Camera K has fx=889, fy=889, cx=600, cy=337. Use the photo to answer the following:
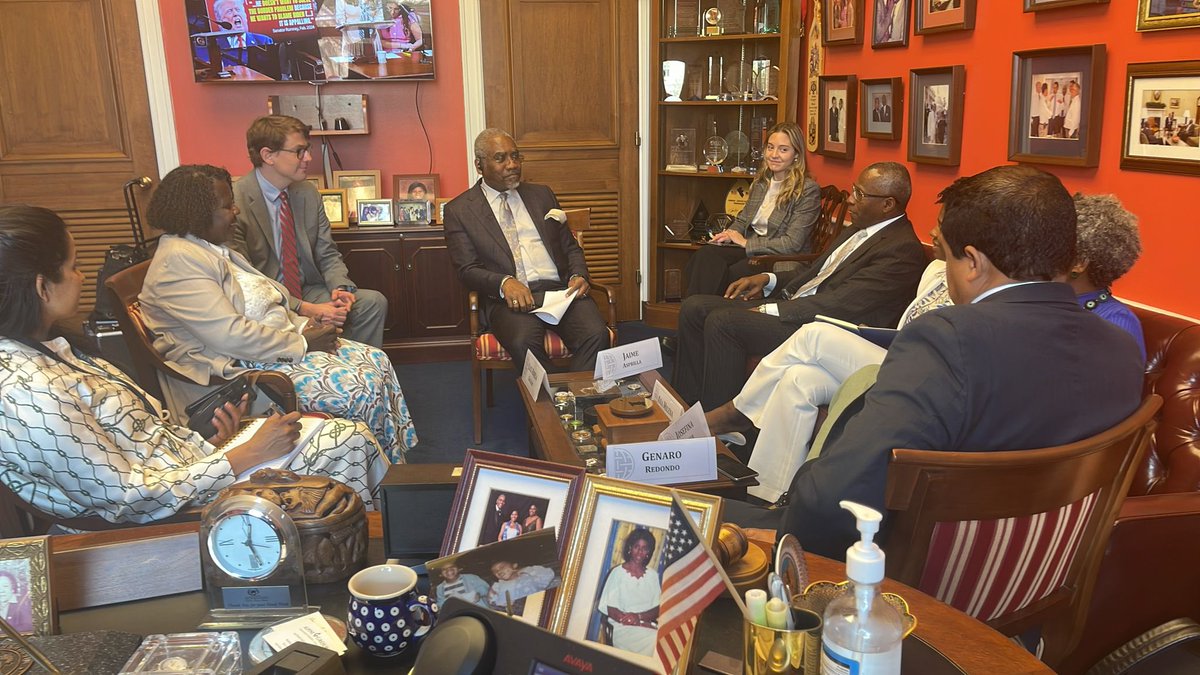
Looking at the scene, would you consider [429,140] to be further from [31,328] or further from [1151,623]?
[1151,623]

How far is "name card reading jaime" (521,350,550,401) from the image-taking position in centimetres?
305

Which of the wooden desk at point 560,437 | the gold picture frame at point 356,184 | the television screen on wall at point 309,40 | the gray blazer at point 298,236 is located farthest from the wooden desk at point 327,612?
the television screen on wall at point 309,40

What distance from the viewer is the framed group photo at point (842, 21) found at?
4297 mm

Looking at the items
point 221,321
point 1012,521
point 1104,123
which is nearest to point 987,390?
point 1012,521

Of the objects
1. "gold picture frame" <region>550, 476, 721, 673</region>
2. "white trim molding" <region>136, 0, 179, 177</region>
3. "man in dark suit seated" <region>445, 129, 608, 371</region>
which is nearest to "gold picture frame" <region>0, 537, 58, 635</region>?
"gold picture frame" <region>550, 476, 721, 673</region>

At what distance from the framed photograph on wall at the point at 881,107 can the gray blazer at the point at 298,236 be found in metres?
2.58

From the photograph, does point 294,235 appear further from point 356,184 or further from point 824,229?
point 824,229

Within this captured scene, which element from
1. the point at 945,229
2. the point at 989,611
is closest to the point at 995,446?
the point at 989,611

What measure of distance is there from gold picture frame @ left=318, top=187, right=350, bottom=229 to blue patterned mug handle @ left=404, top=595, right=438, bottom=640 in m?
4.04

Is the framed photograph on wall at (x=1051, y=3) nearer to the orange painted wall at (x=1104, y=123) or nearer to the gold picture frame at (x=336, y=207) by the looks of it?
the orange painted wall at (x=1104, y=123)

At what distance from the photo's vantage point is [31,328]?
180cm

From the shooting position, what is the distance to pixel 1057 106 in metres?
2.88

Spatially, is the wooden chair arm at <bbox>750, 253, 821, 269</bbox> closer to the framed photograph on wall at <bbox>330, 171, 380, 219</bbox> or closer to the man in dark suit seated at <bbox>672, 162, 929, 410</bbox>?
the man in dark suit seated at <bbox>672, 162, 929, 410</bbox>

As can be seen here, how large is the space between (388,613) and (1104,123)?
104 inches
